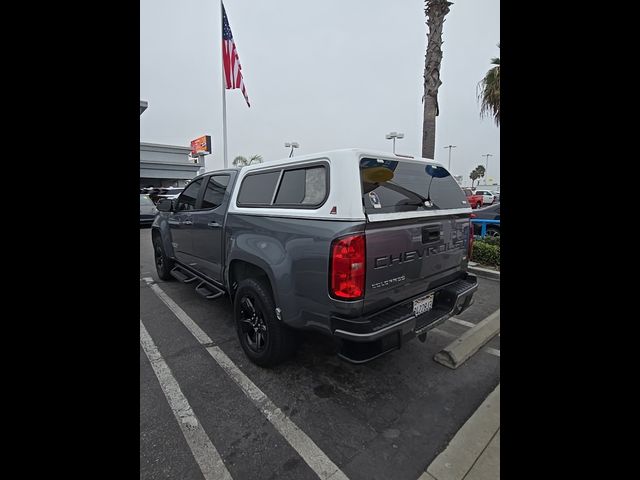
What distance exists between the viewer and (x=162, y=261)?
611cm

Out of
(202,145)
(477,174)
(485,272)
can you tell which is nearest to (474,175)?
(477,174)

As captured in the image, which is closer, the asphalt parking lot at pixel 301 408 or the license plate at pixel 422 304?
the asphalt parking lot at pixel 301 408

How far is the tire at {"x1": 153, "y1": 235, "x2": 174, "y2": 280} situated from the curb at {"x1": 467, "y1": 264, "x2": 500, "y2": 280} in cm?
554

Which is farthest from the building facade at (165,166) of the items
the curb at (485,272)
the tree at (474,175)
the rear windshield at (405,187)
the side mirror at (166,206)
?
the tree at (474,175)

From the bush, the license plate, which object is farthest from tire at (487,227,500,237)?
the license plate

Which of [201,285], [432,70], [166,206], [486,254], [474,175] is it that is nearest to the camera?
[201,285]

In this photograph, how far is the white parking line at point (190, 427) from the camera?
1.99 metres

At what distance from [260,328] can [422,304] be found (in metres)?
1.53

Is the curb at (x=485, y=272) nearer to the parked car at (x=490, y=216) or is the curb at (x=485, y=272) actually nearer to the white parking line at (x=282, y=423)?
the parked car at (x=490, y=216)

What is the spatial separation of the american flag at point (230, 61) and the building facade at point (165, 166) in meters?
19.8

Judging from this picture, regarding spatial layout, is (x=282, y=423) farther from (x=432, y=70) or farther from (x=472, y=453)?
(x=432, y=70)

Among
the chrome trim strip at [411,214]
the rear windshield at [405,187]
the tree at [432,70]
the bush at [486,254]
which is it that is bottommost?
the bush at [486,254]
